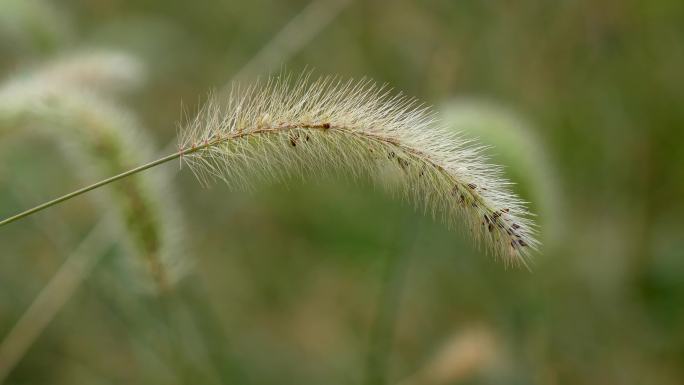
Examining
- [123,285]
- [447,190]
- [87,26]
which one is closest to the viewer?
[447,190]

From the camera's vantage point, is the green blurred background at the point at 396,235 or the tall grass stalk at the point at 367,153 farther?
the green blurred background at the point at 396,235

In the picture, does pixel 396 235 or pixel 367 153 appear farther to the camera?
pixel 396 235

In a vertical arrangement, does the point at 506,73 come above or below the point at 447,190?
above

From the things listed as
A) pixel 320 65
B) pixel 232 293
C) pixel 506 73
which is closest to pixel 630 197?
pixel 506 73

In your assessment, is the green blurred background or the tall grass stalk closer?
the tall grass stalk

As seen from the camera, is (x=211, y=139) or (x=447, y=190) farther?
(x=211, y=139)

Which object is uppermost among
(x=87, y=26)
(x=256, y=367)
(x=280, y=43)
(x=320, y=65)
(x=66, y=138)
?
(x=87, y=26)

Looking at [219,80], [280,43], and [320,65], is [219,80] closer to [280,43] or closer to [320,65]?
[320,65]

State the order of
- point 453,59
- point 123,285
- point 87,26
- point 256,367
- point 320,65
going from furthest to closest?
point 87,26
point 320,65
point 256,367
point 453,59
point 123,285
